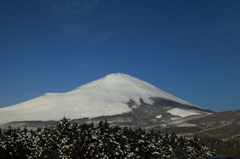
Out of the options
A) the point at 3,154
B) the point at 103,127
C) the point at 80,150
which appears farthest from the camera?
the point at 103,127

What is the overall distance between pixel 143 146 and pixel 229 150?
63478 mm

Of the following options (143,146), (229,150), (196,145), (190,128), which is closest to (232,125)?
(190,128)

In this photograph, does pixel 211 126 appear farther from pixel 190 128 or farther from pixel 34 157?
pixel 34 157

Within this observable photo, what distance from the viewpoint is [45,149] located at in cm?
5019

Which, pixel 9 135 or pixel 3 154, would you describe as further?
pixel 9 135

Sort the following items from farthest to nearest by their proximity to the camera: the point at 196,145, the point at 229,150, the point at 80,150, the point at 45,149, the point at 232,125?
the point at 232,125 < the point at 229,150 < the point at 196,145 < the point at 45,149 < the point at 80,150

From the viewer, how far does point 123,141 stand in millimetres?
51438

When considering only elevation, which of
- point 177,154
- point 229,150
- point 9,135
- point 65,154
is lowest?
point 229,150

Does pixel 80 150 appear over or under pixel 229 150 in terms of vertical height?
over

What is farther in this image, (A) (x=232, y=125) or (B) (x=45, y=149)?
(A) (x=232, y=125)

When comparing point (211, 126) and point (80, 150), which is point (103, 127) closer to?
point (80, 150)

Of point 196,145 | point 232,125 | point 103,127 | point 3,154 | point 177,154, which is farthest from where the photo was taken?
point 232,125

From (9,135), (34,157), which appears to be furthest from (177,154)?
(9,135)

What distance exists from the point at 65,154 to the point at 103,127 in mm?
12884
